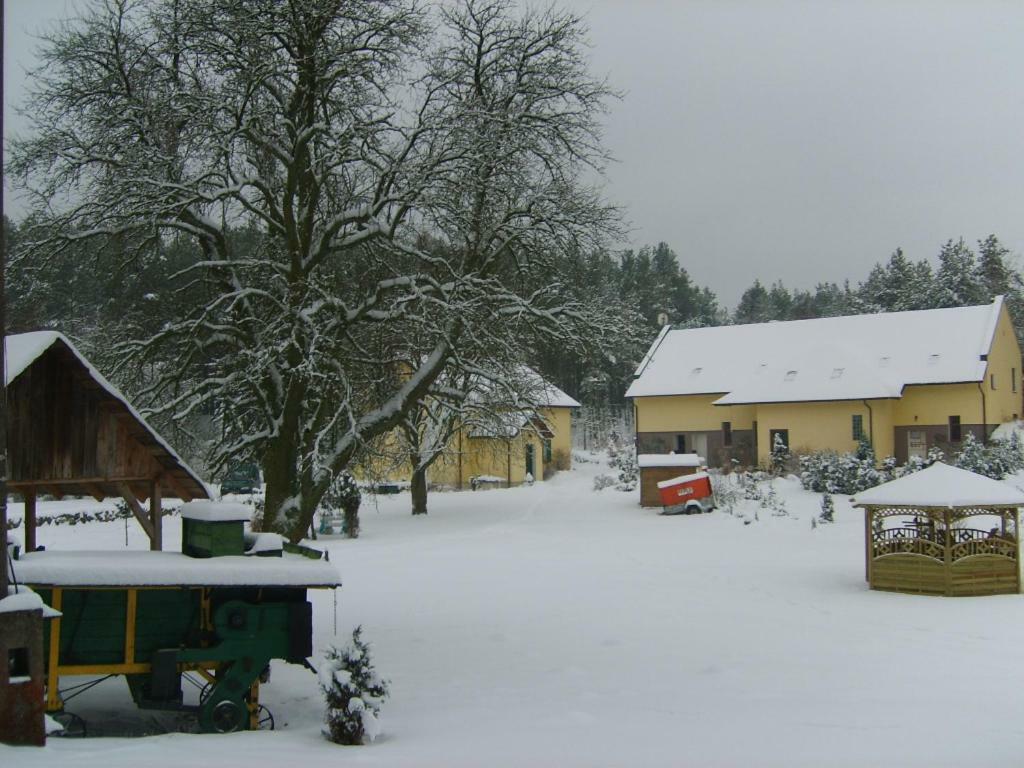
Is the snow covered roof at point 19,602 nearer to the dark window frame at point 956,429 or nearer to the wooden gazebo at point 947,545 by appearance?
the wooden gazebo at point 947,545

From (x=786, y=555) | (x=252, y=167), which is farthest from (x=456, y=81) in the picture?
(x=786, y=555)

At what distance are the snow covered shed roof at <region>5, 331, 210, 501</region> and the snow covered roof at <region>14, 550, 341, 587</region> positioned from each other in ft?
3.09

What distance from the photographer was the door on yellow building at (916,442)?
45062mm

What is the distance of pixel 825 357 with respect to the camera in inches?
1843

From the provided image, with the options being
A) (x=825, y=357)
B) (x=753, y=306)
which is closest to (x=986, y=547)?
(x=825, y=357)

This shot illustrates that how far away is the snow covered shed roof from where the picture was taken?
1032 cm

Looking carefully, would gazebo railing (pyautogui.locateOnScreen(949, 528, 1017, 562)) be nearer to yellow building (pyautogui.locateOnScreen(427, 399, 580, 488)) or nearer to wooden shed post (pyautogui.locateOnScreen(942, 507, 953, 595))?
wooden shed post (pyautogui.locateOnScreen(942, 507, 953, 595))

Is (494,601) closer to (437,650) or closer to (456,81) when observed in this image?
(437,650)

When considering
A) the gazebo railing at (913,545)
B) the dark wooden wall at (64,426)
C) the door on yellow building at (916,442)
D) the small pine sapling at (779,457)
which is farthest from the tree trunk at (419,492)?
the dark wooden wall at (64,426)

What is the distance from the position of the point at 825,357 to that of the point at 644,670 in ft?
118

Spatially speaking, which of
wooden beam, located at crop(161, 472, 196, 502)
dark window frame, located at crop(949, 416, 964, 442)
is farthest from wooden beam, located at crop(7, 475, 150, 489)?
dark window frame, located at crop(949, 416, 964, 442)

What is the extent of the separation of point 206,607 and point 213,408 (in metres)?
7.70

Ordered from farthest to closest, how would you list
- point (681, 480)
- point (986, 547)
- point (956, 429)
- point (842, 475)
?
point (956, 429) → point (842, 475) → point (681, 480) → point (986, 547)

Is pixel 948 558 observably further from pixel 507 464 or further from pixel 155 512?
pixel 507 464
